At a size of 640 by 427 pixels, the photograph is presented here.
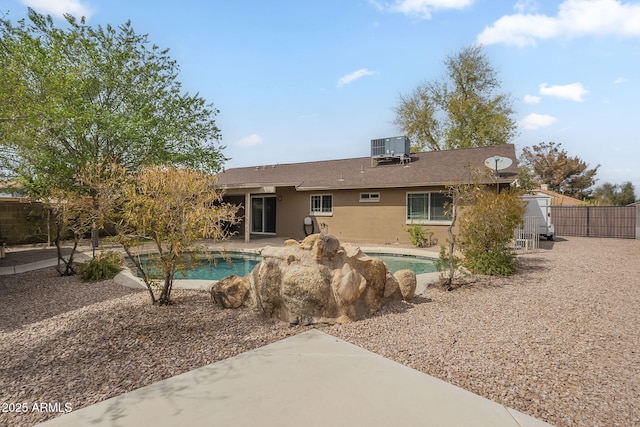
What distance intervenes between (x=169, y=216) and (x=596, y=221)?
78.1 feet

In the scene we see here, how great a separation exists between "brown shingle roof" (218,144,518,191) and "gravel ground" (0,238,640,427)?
7.96 m

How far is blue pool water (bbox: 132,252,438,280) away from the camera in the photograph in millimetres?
9070

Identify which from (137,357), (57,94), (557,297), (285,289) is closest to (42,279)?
(57,94)

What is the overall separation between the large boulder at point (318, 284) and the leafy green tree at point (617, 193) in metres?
43.1

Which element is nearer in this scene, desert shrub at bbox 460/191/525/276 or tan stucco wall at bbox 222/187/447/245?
desert shrub at bbox 460/191/525/276

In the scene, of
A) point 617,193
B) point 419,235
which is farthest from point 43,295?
point 617,193

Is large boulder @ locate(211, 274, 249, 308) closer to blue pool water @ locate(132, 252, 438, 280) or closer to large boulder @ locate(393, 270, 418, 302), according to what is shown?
large boulder @ locate(393, 270, 418, 302)

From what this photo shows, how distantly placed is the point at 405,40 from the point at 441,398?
34.7 feet

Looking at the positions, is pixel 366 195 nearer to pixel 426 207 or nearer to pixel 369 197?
pixel 369 197

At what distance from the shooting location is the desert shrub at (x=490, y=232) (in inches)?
304

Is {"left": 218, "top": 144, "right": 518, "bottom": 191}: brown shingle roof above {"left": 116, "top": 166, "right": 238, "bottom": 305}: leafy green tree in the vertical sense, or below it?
above

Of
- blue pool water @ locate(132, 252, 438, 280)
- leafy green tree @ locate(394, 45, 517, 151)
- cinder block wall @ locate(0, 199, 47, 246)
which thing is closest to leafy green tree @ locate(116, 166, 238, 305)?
blue pool water @ locate(132, 252, 438, 280)

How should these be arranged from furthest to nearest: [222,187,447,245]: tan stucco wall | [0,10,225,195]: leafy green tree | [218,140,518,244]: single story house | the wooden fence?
the wooden fence < [222,187,447,245]: tan stucco wall < [218,140,518,244]: single story house < [0,10,225,195]: leafy green tree

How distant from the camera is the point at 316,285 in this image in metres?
4.66
